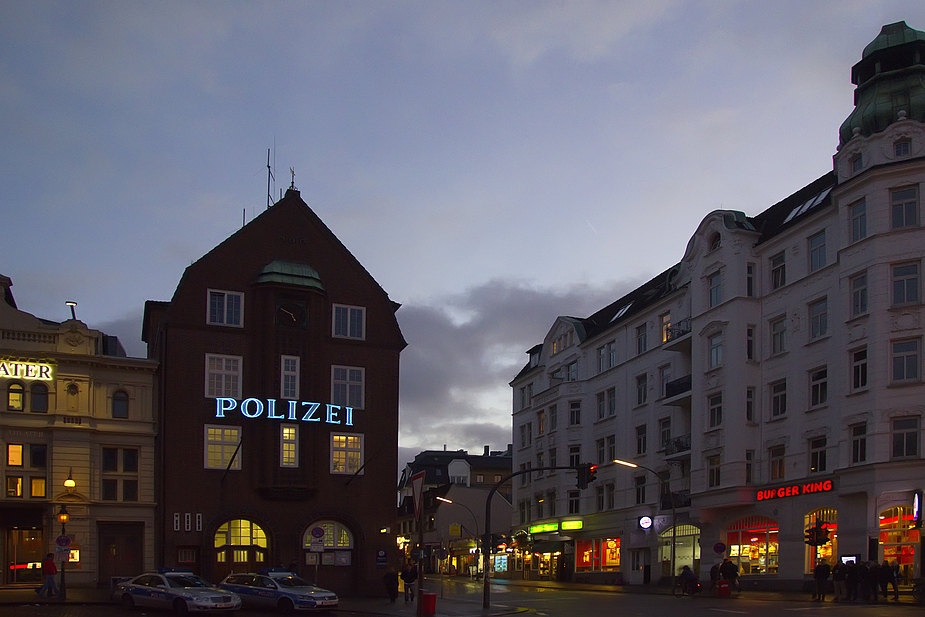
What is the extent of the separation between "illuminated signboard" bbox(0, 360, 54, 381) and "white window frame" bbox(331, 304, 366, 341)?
1331 centimetres

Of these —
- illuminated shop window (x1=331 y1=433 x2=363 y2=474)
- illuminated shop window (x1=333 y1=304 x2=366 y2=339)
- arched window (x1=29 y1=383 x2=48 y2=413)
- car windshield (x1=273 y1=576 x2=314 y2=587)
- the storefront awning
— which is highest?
illuminated shop window (x1=333 y1=304 x2=366 y2=339)

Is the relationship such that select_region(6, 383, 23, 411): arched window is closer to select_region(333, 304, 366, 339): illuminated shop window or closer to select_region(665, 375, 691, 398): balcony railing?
select_region(333, 304, 366, 339): illuminated shop window

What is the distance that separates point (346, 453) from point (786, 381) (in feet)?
70.2

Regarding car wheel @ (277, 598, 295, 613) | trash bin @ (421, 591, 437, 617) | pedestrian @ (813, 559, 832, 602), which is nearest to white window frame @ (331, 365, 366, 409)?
car wheel @ (277, 598, 295, 613)

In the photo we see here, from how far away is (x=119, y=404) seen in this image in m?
49.0

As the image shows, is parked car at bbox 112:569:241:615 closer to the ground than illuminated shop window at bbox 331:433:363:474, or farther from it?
closer to the ground

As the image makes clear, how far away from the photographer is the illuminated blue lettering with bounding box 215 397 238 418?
48562mm

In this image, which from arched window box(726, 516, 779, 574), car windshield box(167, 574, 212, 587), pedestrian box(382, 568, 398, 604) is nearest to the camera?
car windshield box(167, 574, 212, 587)

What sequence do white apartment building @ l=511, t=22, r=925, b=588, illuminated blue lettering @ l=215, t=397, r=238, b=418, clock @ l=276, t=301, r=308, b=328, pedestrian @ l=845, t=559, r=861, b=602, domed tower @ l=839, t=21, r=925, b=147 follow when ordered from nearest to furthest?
pedestrian @ l=845, t=559, r=861, b=602 < white apartment building @ l=511, t=22, r=925, b=588 < domed tower @ l=839, t=21, r=925, b=147 < illuminated blue lettering @ l=215, t=397, r=238, b=418 < clock @ l=276, t=301, r=308, b=328

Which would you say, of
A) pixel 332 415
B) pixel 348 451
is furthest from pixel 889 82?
pixel 348 451

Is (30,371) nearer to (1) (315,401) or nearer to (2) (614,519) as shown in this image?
(1) (315,401)

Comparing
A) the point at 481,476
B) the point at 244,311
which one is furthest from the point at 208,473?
the point at 481,476

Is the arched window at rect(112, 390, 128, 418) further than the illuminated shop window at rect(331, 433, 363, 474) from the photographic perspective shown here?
No

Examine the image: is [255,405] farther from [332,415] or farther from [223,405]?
[332,415]
